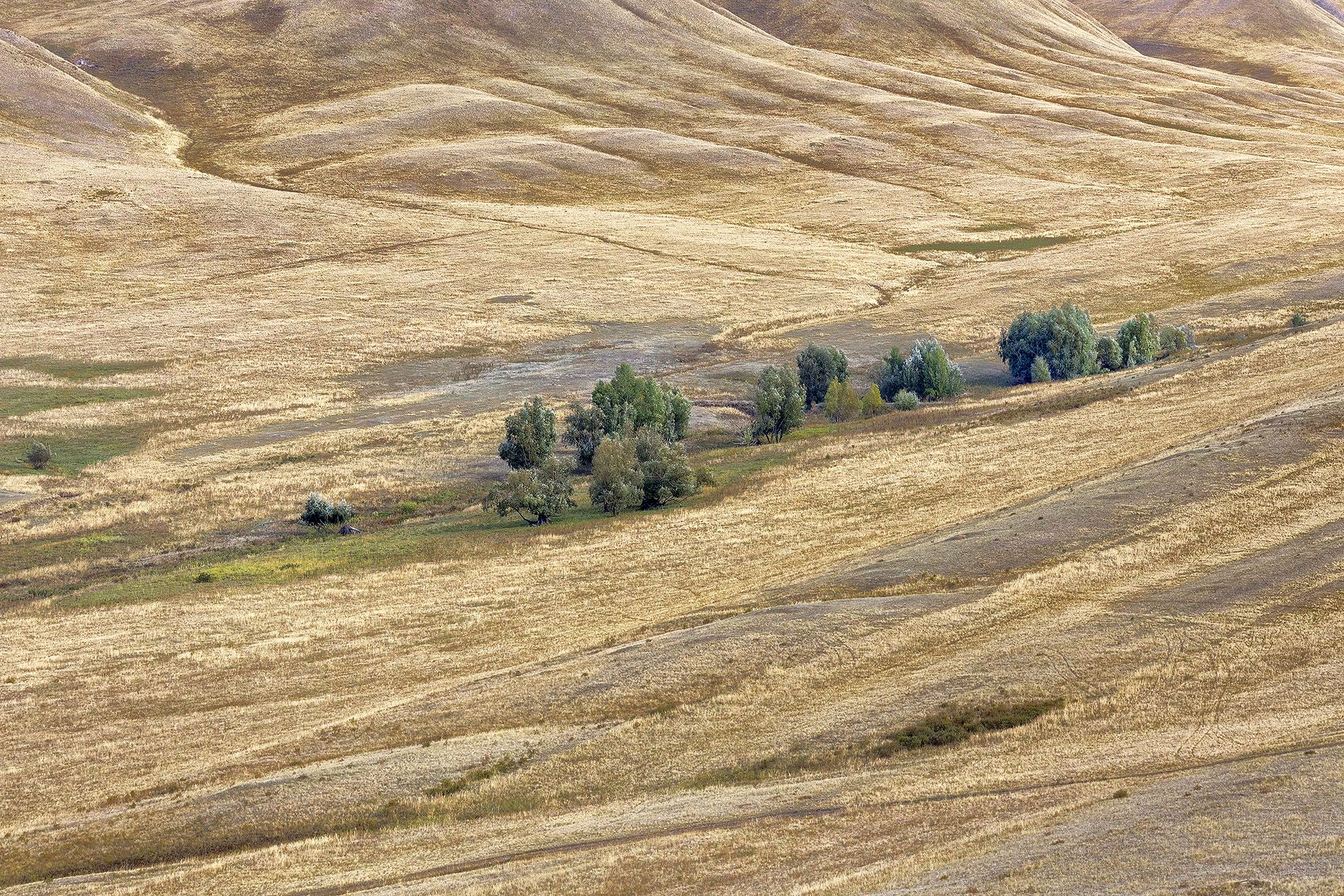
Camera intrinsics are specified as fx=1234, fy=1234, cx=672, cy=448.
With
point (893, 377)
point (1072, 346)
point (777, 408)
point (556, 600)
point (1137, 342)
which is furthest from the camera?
point (1137, 342)

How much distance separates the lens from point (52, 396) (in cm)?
7031

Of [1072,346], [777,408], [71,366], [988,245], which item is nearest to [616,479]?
[777,408]

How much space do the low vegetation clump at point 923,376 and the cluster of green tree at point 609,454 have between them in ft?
42.8

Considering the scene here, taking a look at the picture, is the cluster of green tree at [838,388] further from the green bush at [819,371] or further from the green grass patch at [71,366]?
the green grass patch at [71,366]

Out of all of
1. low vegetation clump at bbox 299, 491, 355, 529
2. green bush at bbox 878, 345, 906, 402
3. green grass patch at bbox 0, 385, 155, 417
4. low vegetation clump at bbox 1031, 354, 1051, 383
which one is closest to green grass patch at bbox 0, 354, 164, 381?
green grass patch at bbox 0, 385, 155, 417

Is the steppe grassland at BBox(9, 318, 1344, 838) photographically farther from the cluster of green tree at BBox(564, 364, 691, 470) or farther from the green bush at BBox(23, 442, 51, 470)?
the green bush at BBox(23, 442, 51, 470)

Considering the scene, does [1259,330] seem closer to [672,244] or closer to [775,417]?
[775,417]

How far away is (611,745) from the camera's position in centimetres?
2494

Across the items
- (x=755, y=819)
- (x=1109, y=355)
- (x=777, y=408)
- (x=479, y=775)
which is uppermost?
(x=1109, y=355)

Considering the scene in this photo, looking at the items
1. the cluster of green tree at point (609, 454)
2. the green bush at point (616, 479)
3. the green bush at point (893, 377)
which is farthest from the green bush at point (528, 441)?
the green bush at point (893, 377)

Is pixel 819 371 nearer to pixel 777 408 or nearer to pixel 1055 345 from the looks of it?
pixel 777 408

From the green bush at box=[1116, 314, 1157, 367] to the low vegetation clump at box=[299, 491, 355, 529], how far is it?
44.6 meters

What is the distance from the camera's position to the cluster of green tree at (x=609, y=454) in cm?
4772

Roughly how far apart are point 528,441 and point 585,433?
4.57 meters
